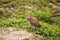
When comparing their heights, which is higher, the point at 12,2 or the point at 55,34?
the point at 12,2

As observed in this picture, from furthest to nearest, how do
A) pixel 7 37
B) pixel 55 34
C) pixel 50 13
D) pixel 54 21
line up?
pixel 50 13, pixel 54 21, pixel 55 34, pixel 7 37

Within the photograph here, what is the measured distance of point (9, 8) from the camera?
9.31m

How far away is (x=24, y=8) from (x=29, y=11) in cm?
39

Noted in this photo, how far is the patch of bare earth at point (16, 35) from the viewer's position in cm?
662

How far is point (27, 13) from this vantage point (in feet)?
29.0

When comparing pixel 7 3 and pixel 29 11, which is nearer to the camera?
pixel 29 11

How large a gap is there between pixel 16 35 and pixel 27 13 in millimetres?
2188

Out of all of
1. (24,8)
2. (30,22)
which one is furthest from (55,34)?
(24,8)

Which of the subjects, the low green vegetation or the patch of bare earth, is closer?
the patch of bare earth

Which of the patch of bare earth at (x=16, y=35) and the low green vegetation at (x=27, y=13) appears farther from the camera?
the low green vegetation at (x=27, y=13)

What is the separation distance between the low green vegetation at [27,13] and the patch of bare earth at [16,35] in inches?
14.7

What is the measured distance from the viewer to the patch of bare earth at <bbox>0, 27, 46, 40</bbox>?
21.7 feet

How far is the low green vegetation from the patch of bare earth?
0.37 meters

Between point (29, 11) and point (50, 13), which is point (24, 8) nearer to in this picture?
point (29, 11)
